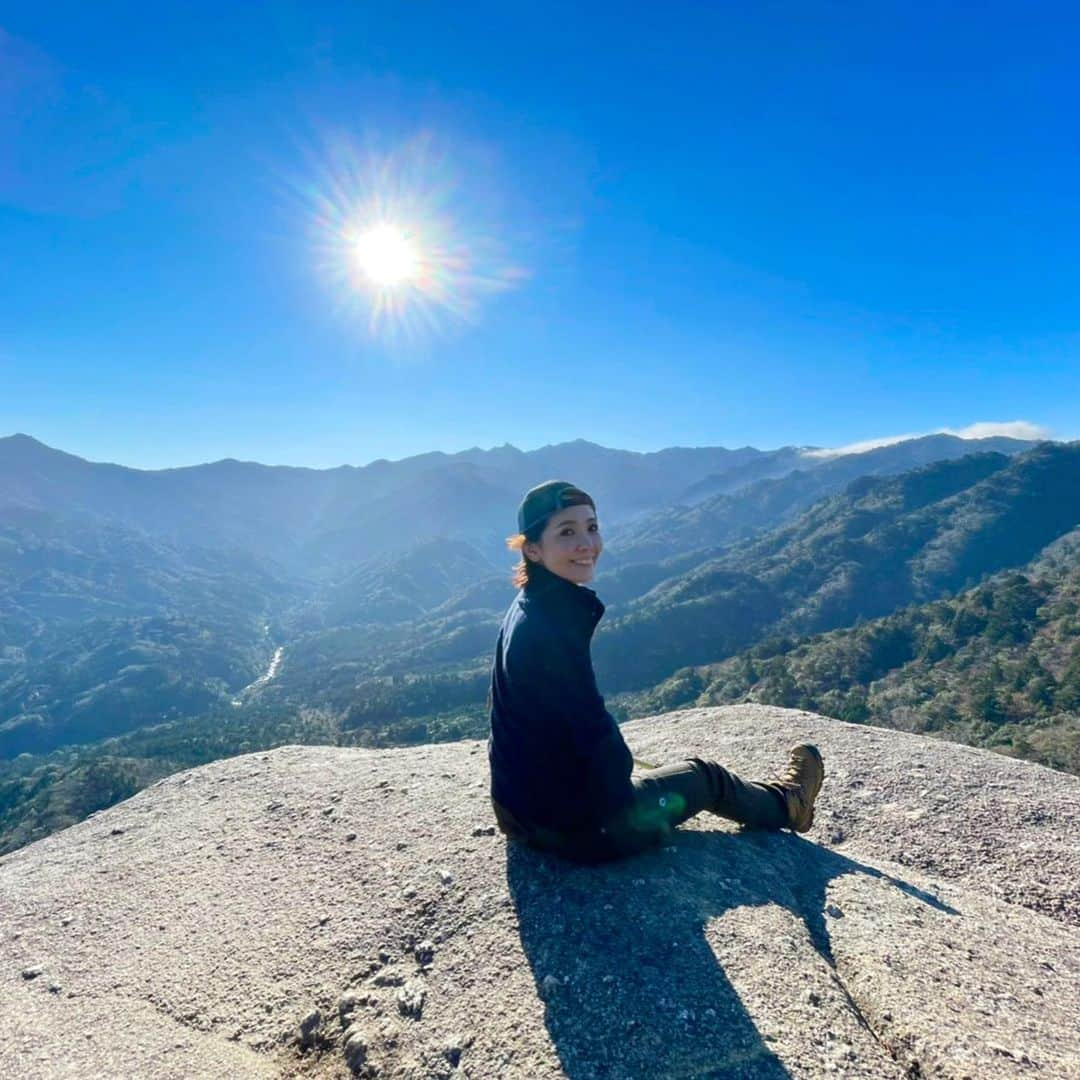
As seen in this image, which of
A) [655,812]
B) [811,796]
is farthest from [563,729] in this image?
[811,796]

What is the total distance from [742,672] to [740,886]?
8501 centimetres

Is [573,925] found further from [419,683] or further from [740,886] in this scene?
[419,683]

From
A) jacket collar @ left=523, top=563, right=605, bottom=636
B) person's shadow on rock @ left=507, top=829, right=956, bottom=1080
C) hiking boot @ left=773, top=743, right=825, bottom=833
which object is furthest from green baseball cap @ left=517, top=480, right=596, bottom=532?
hiking boot @ left=773, top=743, right=825, bottom=833

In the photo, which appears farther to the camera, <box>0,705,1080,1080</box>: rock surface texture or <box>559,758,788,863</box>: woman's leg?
<box>559,758,788,863</box>: woman's leg

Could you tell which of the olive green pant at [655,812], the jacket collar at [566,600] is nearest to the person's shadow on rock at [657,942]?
the olive green pant at [655,812]

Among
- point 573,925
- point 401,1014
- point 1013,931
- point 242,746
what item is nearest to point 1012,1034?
point 1013,931

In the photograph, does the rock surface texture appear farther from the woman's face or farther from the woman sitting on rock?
the woman's face

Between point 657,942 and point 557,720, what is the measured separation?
5.20 ft

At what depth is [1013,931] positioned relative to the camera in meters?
4.88

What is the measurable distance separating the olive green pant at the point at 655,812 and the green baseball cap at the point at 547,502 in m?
2.19

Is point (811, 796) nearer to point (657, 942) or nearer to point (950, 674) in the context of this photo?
point (657, 942)

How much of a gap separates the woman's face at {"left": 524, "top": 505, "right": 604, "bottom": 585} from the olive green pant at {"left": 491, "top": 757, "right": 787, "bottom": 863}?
1.74 metres

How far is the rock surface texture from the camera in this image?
11.8ft

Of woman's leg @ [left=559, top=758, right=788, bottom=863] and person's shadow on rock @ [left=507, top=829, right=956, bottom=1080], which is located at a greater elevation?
woman's leg @ [left=559, top=758, right=788, bottom=863]
